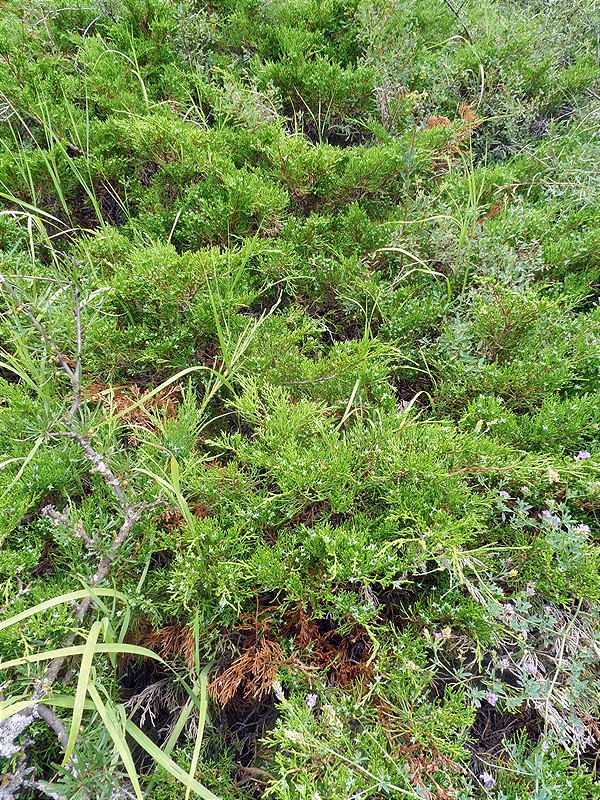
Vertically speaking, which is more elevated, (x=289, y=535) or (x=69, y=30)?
(x=69, y=30)

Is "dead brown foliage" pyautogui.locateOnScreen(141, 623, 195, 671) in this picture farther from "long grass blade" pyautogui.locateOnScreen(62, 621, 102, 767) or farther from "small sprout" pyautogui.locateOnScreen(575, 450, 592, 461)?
"small sprout" pyautogui.locateOnScreen(575, 450, 592, 461)

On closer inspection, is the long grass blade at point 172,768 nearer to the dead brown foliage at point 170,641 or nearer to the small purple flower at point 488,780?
the dead brown foliage at point 170,641

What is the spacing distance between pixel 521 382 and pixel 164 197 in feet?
6.25

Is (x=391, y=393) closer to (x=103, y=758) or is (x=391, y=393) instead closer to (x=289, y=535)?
(x=289, y=535)

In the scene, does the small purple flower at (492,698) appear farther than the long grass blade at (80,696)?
Yes

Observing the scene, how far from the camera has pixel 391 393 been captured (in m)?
1.96

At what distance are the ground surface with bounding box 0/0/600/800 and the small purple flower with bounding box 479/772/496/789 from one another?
28 mm

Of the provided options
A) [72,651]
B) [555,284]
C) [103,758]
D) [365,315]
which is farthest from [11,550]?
[555,284]

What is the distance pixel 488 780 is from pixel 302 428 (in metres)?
1.10

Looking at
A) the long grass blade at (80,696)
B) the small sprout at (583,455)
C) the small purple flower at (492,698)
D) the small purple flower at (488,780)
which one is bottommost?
the small purple flower at (488,780)

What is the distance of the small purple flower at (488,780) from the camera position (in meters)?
1.33

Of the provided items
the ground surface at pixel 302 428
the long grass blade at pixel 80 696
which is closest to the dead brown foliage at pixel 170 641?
the ground surface at pixel 302 428

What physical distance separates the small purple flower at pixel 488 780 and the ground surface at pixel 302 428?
0.03 metres

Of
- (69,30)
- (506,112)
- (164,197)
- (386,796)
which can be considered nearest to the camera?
(386,796)
